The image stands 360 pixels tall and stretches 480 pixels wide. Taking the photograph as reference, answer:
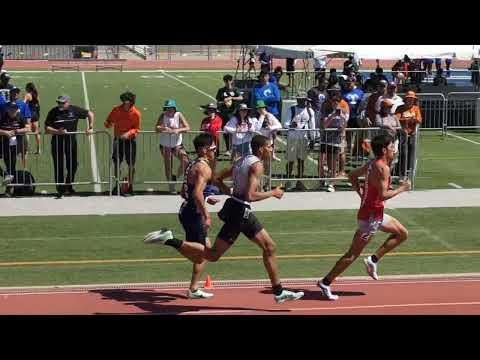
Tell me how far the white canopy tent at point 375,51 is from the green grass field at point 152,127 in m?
3.19

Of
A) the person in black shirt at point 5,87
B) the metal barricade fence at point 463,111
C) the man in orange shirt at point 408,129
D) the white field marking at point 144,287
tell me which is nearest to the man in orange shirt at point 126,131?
the person in black shirt at point 5,87

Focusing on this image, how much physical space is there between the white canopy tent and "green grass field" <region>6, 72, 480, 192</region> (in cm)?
319

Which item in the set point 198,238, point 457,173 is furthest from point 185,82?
point 198,238

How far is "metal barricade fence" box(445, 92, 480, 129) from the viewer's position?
27281 millimetres

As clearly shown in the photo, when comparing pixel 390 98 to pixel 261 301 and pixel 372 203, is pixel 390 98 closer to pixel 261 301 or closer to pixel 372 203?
pixel 372 203

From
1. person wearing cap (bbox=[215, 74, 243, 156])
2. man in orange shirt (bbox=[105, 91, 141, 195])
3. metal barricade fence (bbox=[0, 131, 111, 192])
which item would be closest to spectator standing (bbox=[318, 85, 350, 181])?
man in orange shirt (bbox=[105, 91, 141, 195])

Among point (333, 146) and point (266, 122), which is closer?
point (333, 146)

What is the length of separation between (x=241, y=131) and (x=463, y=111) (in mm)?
11205

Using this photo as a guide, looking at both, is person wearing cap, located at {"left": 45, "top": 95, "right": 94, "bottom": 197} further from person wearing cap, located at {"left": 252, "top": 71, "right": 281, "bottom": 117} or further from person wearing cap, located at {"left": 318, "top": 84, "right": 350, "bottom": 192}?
person wearing cap, located at {"left": 252, "top": 71, "right": 281, "bottom": 117}

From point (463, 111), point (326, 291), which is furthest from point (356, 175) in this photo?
point (463, 111)

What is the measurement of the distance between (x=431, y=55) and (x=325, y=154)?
12.0 metres

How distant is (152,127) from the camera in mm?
28000

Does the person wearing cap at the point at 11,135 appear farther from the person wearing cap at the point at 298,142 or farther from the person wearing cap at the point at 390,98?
the person wearing cap at the point at 390,98
